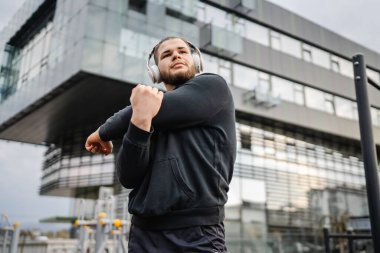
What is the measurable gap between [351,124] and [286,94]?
571cm

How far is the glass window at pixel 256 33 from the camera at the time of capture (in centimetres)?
1993

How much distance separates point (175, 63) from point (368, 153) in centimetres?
201

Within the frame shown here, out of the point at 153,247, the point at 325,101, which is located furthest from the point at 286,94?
the point at 153,247

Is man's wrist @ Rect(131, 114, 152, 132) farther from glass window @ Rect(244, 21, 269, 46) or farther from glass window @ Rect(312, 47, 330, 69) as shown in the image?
glass window @ Rect(312, 47, 330, 69)

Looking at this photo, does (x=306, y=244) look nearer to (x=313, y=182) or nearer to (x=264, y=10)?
(x=313, y=182)

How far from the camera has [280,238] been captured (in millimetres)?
Result: 18781

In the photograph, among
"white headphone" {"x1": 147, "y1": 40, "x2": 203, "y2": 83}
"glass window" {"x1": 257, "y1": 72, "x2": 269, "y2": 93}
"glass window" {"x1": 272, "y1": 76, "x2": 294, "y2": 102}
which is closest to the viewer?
"white headphone" {"x1": 147, "y1": 40, "x2": 203, "y2": 83}

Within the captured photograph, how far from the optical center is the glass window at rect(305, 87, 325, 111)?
21688mm

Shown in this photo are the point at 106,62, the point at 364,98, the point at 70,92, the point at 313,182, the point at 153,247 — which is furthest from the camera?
the point at 313,182

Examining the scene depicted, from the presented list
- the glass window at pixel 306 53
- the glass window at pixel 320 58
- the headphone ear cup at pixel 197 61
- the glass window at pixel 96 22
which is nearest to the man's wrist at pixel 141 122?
the headphone ear cup at pixel 197 61

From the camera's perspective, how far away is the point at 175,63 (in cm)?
159

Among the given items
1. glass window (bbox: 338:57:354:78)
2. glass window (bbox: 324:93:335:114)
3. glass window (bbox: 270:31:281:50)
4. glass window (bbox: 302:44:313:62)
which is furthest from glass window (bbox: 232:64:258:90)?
glass window (bbox: 338:57:354:78)

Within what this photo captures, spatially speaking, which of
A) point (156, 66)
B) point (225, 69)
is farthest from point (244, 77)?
point (156, 66)

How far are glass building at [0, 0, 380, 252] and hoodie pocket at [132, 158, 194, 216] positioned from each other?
13.1m
